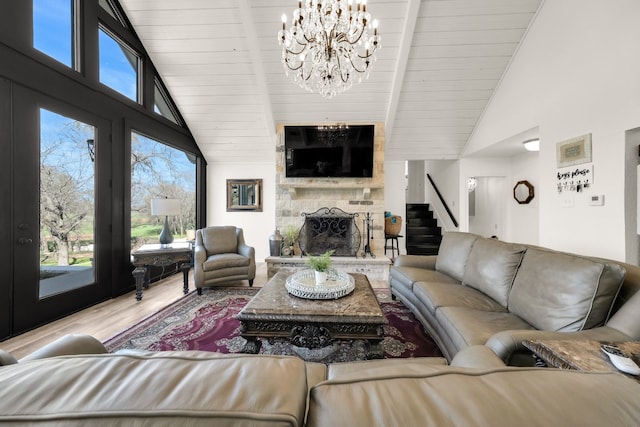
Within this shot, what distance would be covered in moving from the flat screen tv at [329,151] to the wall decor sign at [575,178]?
8.42 feet

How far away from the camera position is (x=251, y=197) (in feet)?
18.9

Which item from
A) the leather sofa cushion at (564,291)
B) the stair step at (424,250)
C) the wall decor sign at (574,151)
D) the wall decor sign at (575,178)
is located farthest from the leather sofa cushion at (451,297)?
the stair step at (424,250)

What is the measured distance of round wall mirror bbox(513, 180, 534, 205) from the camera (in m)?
4.68

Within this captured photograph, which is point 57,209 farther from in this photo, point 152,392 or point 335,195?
point 335,195

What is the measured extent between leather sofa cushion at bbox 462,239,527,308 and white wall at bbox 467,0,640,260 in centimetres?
117

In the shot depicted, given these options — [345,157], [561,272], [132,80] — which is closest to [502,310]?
[561,272]

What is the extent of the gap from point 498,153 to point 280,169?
4.20 metres

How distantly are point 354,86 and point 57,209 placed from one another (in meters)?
4.19

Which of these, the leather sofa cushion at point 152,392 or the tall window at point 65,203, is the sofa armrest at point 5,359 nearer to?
the leather sofa cushion at point 152,392

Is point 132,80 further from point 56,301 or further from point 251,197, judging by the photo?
point 56,301

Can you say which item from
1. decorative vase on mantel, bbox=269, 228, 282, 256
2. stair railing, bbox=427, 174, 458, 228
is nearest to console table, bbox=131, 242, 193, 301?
decorative vase on mantel, bbox=269, 228, 282, 256

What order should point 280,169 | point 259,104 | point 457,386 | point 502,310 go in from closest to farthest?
point 457,386 → point 502,310 → point 259,104 → point 280,169

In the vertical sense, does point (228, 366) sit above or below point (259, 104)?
below

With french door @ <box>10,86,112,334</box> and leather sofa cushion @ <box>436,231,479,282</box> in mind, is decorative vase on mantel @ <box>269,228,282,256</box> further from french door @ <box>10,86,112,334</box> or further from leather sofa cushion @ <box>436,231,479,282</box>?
leather sofa cushion @ <box>436,231,479,282</box>
